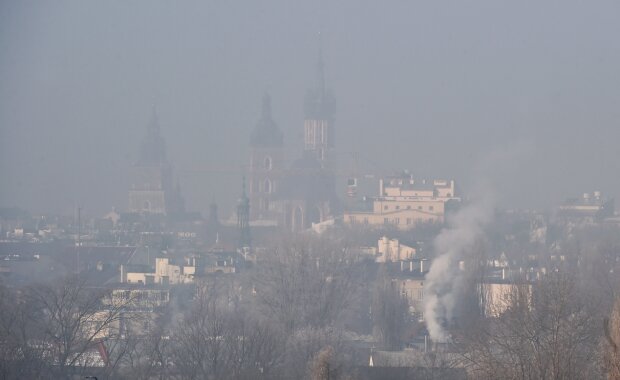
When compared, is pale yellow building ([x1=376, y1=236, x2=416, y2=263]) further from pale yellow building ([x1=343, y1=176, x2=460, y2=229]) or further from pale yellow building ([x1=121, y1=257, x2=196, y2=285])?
pale yellow building ([x1=343, y1=176, x2=460, y2=229])

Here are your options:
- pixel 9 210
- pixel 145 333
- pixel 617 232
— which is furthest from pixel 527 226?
pixel 145 333

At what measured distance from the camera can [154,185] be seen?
10606 cm

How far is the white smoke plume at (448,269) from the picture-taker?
42.3 m

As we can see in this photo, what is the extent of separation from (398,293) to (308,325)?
327 inches

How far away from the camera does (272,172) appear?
11038 cm

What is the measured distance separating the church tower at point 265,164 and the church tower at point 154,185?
4.11 meters

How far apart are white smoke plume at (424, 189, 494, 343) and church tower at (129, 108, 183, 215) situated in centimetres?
3106

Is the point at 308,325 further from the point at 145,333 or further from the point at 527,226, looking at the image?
the point at 527,226

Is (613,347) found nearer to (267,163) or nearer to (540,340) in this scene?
(540,340)

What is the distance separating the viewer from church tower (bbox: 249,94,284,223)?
355 feet

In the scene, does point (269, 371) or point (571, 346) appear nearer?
point (571, 346)

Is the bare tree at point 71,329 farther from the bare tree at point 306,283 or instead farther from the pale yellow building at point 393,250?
the pale yellow building at point 393,250

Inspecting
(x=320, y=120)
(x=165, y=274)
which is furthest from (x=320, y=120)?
(x=165, y=274)

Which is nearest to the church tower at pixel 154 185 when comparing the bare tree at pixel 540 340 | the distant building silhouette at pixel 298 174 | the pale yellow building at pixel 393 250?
the distant building silhouette at pixel 298 174
